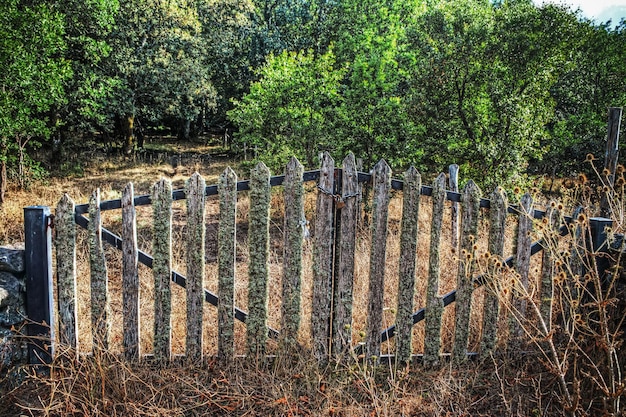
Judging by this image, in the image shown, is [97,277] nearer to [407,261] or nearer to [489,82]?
[407,261]

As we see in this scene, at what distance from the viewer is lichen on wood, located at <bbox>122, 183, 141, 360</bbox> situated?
3945mm

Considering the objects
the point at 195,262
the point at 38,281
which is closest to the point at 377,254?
the point at 195,262

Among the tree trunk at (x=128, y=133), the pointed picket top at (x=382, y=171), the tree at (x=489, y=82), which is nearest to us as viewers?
the pointed picket top at (x=382, y=171)

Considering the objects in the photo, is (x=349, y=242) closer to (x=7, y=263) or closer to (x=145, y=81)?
(x=7, y=263)

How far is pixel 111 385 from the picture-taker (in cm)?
371

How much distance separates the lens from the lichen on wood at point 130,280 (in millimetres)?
3945

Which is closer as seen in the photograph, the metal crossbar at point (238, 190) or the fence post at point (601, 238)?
the metal crossbar at point (238, 190)

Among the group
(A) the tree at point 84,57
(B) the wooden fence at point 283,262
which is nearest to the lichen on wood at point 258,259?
(B) the wooden fence at point 283,262

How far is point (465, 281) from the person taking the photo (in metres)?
4.29

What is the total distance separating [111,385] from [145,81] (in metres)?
18.3

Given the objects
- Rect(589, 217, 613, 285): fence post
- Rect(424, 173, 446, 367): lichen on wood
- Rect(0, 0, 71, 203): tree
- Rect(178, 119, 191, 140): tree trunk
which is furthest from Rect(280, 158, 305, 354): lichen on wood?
Rect(178, 119, 191, 140): tree trunk

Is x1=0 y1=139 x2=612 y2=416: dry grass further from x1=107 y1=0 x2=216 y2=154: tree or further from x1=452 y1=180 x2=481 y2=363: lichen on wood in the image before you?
x1=107 y1=0 x2=216 y2=154: tree

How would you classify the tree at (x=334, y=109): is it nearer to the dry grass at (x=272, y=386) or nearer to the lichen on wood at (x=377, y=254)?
the dry grass at (x=272, y=386)

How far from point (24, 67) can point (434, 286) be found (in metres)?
10.5
